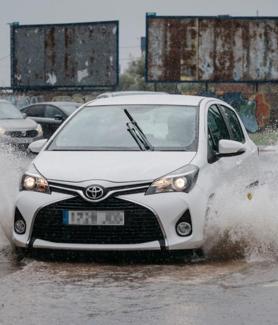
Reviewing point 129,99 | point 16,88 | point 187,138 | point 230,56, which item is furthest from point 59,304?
point 16,88

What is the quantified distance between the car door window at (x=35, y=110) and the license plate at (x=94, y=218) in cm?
2211

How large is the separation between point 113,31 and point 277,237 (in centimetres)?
3728

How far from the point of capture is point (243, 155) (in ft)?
31.5

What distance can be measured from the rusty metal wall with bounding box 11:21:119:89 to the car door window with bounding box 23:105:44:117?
50.1ft

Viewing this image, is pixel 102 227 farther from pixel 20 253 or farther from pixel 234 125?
pixel 234 125

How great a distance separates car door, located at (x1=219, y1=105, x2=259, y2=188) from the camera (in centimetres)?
934

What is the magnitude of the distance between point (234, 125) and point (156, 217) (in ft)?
9.21

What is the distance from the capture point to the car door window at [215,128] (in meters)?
9.03

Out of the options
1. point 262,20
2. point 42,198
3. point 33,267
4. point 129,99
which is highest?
point 262,20

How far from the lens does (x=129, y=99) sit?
968 cm

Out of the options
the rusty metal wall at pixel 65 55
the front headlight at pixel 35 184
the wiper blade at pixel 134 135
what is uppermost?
the rusty metal wall at pixel 65 55

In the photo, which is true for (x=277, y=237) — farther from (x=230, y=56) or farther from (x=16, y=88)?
(x=16, y=88)

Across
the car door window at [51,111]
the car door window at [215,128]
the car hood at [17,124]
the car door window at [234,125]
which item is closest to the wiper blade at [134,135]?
the car door window at [215,128]

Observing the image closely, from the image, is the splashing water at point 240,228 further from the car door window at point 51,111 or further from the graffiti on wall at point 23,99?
the graffiti on wall at point 23,99
